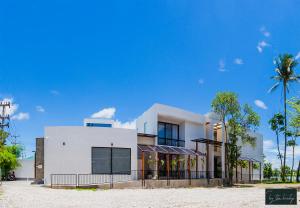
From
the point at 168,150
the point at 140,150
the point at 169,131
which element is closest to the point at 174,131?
the point at 169,131

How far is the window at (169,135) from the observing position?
101ft

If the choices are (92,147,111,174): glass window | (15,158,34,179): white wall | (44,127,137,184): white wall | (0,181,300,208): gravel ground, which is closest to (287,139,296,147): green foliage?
(92,147,111,174): glass window

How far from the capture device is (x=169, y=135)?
31.5 metres

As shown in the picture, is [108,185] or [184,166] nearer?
[108,185]

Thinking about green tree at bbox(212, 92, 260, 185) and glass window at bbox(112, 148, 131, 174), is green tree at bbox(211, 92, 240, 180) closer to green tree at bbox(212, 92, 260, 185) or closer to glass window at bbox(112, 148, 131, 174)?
green tree at bbox(212, 92, 260, 185)

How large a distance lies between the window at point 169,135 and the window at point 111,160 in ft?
16.0

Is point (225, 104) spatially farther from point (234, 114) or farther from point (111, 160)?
point (111, 160)

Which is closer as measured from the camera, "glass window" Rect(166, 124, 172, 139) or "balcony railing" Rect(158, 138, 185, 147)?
"balcony railing" Rect(158, 138, 185, 147)

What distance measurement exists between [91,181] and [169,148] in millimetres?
7380

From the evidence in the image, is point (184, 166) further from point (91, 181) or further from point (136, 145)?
point (91, 181)

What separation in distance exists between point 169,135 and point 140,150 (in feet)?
16.4

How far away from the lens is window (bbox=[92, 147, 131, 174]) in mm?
24891

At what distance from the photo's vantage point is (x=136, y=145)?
26594 millimetres

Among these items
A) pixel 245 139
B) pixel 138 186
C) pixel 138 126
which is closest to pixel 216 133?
Result: pixel 245 139
